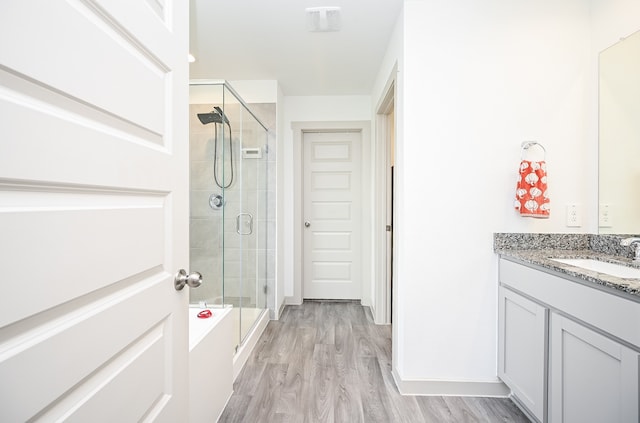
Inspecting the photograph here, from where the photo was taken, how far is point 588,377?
1.21 m

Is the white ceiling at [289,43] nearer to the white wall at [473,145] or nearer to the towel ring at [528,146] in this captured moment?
the white wall at [473,145]

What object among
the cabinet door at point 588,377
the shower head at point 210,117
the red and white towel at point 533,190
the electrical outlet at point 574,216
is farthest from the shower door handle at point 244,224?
the electrical outlet at point 574,216

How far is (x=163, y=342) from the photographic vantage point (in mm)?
838

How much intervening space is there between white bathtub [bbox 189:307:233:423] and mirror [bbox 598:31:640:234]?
2.25 meters

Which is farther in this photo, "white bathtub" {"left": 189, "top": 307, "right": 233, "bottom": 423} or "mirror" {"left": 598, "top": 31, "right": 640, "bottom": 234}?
"mirror" {"left": 598, "top": 31, "right": 640, "bottom": 234}

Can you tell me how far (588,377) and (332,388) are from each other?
132 centimetres

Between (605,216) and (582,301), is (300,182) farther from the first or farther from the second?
(582,301)

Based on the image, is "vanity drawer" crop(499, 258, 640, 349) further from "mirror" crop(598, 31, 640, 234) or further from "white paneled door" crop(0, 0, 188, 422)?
"white paneled door" crop(0, 0, 188, 422)

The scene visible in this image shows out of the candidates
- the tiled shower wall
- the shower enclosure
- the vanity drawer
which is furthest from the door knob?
the vanity drawer

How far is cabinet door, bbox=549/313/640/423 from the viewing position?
1.06 metres

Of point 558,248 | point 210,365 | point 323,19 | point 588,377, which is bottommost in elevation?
point 210,365

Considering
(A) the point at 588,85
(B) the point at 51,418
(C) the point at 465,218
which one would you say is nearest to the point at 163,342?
(B) the point at 51,418

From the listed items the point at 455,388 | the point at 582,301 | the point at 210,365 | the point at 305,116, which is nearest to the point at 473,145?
the point at 582,301

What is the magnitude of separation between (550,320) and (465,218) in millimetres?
673
